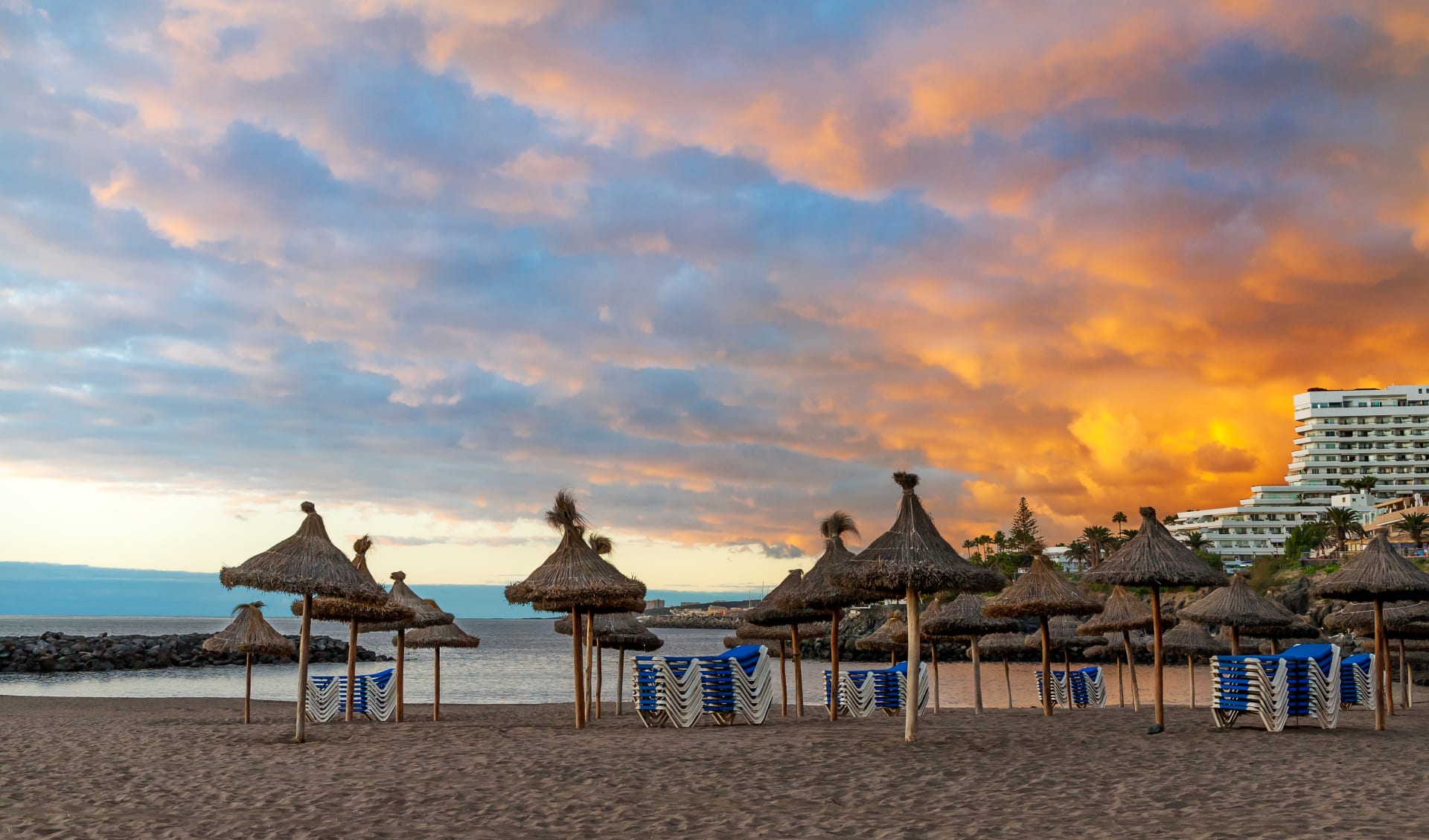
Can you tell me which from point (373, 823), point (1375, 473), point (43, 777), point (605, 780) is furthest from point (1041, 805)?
point (1375, 473)

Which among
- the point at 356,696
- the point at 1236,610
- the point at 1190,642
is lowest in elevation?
the point at 356,696

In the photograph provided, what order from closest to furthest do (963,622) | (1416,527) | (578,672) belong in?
(578,672), (963,622), (1416,527)

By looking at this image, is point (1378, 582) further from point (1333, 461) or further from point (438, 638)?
point (1333, 461)

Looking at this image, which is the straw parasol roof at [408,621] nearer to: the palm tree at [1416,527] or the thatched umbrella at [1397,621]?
the thatched umbrella at [1397,621]

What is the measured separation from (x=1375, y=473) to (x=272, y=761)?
5925 inches

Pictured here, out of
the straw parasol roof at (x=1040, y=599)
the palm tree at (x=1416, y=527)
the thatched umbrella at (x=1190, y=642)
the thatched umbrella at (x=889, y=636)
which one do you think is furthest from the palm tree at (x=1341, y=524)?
the straw parasol roof at (x=1040, y=599)

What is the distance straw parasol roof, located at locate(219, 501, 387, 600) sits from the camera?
14586mm

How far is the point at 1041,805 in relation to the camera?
923 cm

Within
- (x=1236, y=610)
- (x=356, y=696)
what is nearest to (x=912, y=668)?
(x=1236, y=610)

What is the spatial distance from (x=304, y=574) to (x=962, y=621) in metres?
14.1

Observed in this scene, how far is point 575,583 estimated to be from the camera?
650 inches

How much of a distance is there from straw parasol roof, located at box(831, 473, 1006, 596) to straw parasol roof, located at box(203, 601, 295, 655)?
528 inches

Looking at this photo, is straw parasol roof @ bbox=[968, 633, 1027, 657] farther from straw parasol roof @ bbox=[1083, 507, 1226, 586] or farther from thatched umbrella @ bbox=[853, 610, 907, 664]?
straw parasol roof @ bbox=[1083, 507, 1226, 586]

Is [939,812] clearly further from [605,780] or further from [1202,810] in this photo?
[605,780]
